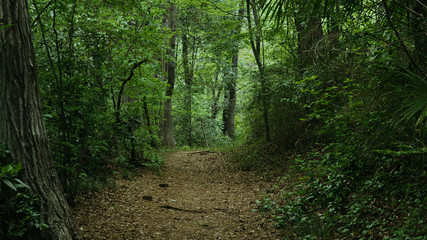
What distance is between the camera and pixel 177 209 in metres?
6.57

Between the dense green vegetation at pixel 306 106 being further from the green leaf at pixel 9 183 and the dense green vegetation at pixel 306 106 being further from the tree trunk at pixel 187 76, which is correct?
the tree trunk at pixel 187 76

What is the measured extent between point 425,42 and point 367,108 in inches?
59.7

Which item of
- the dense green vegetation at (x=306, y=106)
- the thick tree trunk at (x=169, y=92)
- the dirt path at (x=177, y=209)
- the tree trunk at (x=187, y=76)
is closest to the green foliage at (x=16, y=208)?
the dense green vegetation at (x=306, y=106)

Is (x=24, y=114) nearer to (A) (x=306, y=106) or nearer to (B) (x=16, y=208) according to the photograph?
(B) (x=16, y=208)

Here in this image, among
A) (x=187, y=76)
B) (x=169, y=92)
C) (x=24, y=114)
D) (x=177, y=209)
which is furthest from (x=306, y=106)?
(x=187, y=76)

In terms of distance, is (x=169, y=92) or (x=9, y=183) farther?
(x=169, y=92)

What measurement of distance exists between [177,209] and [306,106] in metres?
3.43

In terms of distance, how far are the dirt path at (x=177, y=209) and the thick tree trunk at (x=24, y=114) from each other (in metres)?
1.06

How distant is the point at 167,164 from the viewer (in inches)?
436

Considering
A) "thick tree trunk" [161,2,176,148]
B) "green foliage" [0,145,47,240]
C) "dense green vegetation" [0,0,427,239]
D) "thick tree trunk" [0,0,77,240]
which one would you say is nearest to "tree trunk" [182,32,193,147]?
"thick tree trunk" [161,2,176,148]

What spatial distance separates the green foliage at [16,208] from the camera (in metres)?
3.27

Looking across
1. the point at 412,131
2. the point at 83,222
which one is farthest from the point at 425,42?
the point at 83,222

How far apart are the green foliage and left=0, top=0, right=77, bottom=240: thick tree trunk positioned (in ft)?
0.32

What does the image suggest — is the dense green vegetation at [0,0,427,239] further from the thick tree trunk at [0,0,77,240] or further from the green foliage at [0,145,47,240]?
the thick tree trunk at [0,0,77,240]
